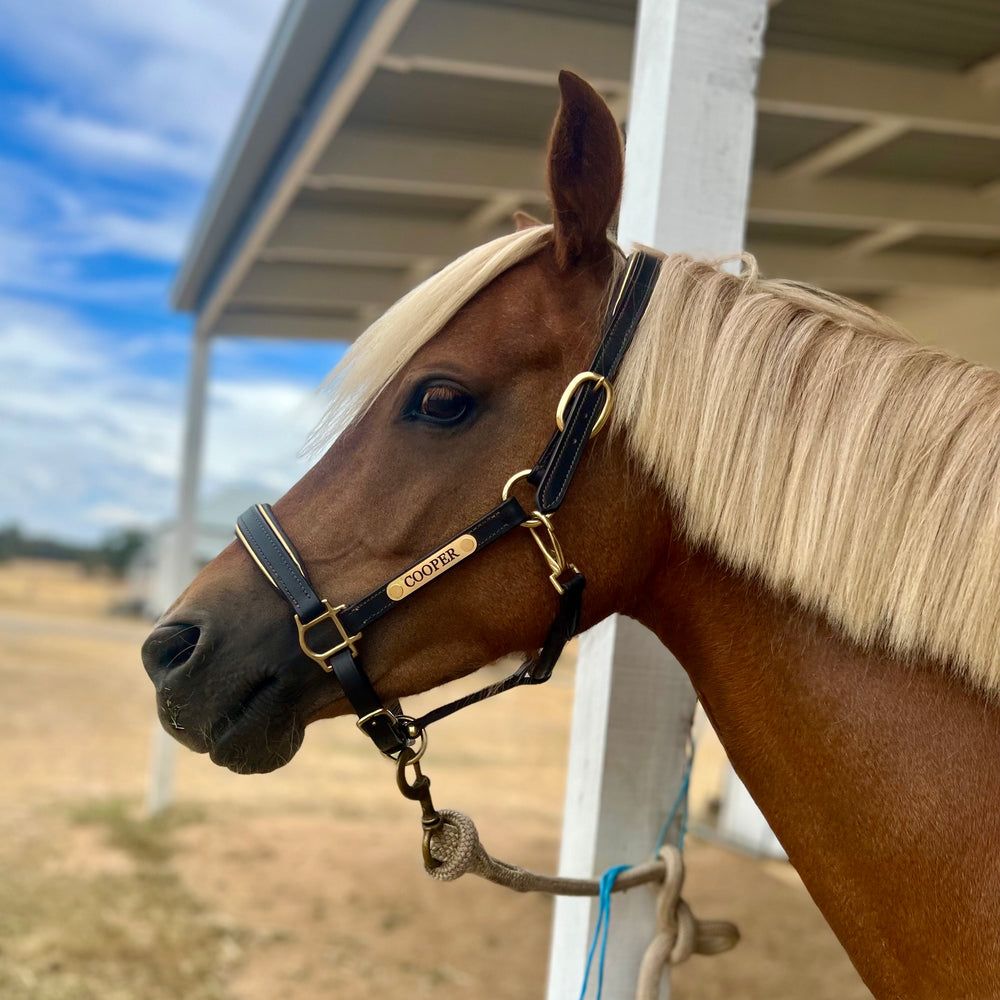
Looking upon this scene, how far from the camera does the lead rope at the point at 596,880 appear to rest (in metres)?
1.46

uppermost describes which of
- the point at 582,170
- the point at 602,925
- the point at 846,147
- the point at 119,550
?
the point at 846,147

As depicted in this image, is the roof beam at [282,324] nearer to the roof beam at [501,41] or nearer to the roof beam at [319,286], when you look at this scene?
the roof beam at [319,286]

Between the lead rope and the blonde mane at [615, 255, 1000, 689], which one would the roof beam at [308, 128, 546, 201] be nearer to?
the blonde mane at [615, 255, 1000, 689]

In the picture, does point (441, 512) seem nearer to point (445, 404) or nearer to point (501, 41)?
point (445, 404)

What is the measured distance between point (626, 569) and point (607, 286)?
423 mm

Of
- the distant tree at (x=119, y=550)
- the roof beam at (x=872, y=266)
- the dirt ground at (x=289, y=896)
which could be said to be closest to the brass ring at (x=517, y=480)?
the dirt ground at (x=289, y=896)

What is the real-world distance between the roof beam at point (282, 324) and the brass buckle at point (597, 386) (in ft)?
20.2

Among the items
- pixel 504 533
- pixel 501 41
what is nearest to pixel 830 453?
pixel 504 533

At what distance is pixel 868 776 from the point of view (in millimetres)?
1205

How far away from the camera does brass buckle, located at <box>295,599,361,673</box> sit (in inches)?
53.0

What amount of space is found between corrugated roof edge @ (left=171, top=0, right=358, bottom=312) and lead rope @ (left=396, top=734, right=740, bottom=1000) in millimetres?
2713

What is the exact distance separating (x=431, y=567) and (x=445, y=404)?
24 cm

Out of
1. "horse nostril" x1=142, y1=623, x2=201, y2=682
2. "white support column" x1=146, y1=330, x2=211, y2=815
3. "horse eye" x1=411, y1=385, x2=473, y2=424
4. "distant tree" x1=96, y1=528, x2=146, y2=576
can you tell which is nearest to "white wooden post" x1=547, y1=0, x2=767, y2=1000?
"horse eye" x1=411, y1=385, x2=473, y2=424

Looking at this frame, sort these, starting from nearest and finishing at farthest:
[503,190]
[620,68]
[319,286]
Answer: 1. [620,68]
2. [503,190]
3. [319,286]
